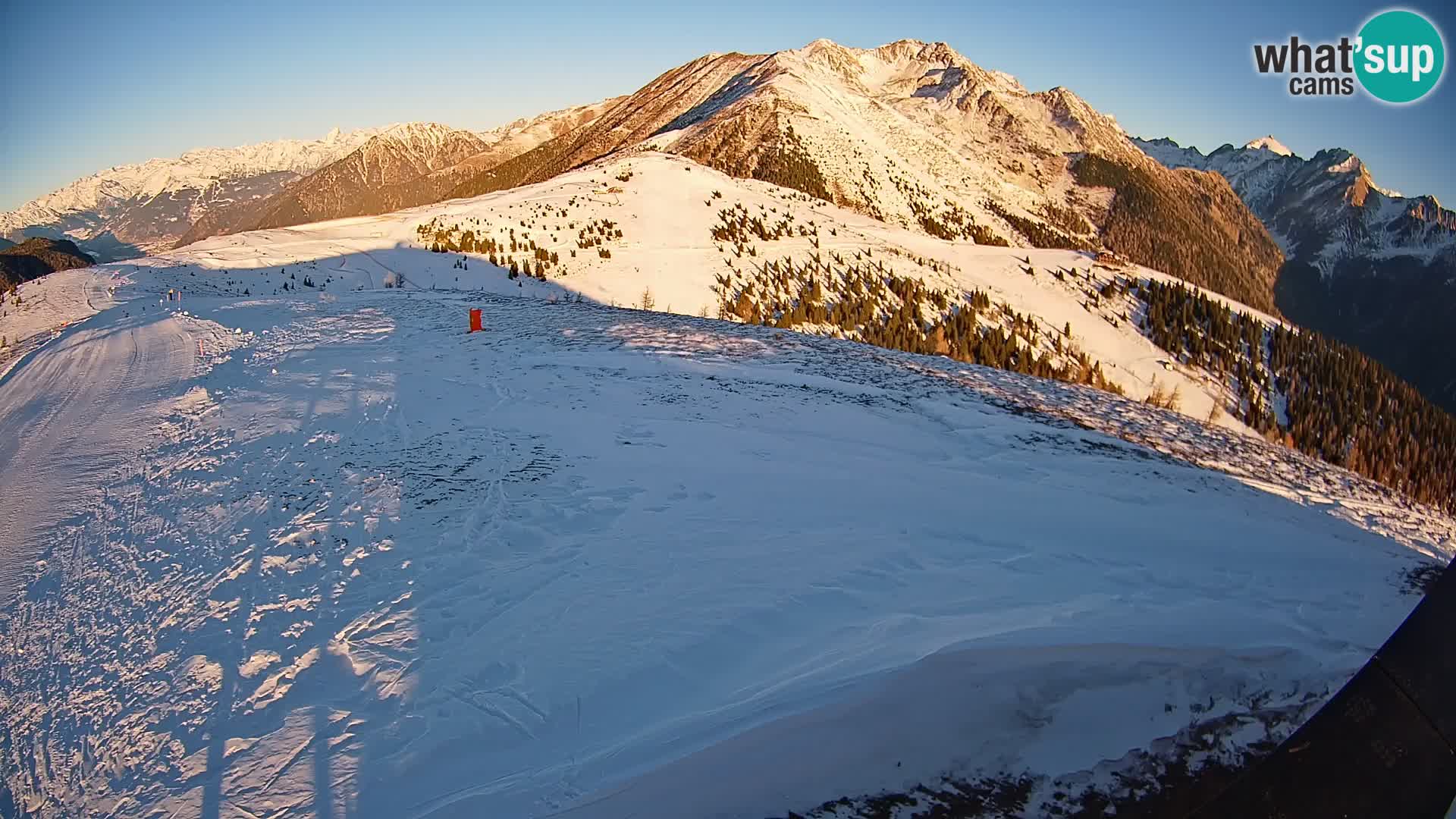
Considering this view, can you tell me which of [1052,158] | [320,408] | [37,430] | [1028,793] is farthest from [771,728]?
[1052,158]

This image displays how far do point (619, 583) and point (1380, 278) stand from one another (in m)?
220

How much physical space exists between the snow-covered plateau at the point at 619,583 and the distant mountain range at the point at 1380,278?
142 metres

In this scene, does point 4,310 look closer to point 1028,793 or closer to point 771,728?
point 771,728

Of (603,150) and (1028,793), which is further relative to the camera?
(603,150)

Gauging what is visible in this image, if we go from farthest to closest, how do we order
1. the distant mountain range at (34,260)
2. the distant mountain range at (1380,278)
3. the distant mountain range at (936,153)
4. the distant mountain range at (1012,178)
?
the distant mountain range at (1380,278) < the distant mountain range at (34,260) < the distant mountain range at (1012,178) < the distant mountain range at (936,153)

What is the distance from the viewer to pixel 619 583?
512 cm

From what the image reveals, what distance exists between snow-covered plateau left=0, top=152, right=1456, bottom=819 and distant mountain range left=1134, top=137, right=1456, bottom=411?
466 ft

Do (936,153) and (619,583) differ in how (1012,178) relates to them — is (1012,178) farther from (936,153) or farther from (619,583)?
(619,583)

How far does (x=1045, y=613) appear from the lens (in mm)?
4805

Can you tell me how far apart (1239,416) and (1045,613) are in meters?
26.5

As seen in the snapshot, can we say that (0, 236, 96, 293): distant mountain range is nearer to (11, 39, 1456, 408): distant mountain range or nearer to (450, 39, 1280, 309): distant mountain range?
(450, 39, 1280, 309): distant mountain range

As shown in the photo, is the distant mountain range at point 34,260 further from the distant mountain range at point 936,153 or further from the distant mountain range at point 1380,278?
the distant mountain range at point 1380,278

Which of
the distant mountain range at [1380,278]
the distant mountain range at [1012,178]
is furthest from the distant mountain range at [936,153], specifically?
the distant mountain range at [1380,278]

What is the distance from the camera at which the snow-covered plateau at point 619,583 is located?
12.1 feet
